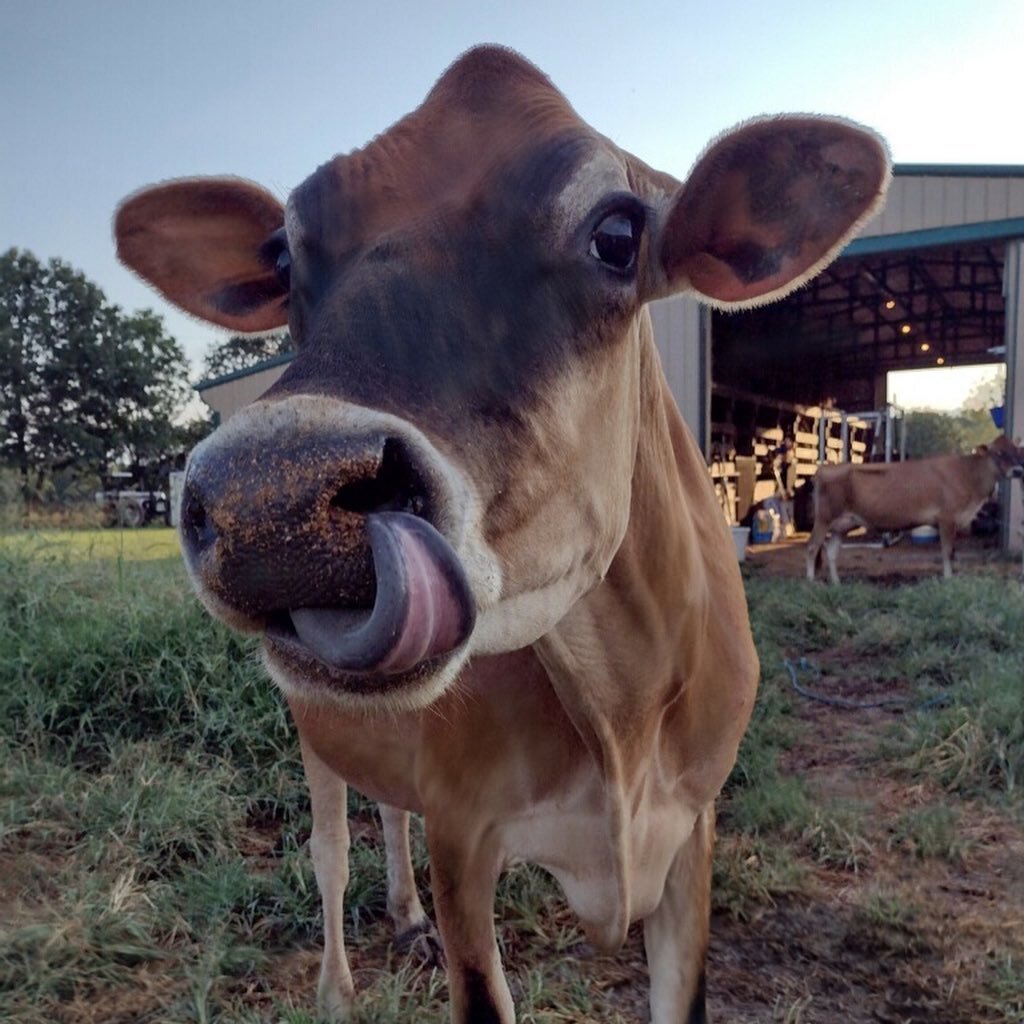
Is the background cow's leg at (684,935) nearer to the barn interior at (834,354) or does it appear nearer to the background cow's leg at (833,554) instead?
the background cow's leg at (833,554)

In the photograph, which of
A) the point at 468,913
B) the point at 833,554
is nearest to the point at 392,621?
the point at 468,913

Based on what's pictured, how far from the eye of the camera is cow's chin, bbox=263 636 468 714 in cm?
101

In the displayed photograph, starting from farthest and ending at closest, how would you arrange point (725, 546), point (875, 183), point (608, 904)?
point (725, 546) < point (608, 904) < point (875, 183)

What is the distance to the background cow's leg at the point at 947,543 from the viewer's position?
31.0 feet

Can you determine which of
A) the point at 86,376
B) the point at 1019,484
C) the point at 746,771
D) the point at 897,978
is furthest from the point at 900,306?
the point at 86,376

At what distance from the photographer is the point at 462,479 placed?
3.35 feet

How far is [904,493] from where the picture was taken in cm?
1095

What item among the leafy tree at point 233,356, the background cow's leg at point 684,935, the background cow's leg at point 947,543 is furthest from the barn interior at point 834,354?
the leafy tree at point 233,356

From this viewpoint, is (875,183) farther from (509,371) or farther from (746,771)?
(746,771)

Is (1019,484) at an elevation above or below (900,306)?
below

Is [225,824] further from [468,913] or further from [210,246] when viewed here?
[210,246]

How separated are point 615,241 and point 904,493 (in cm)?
1070

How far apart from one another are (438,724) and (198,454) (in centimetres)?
107

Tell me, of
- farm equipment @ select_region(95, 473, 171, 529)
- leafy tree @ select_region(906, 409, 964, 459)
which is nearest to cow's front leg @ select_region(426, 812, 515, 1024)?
farm equipment @ select_region(95, 473, 171, 529)
